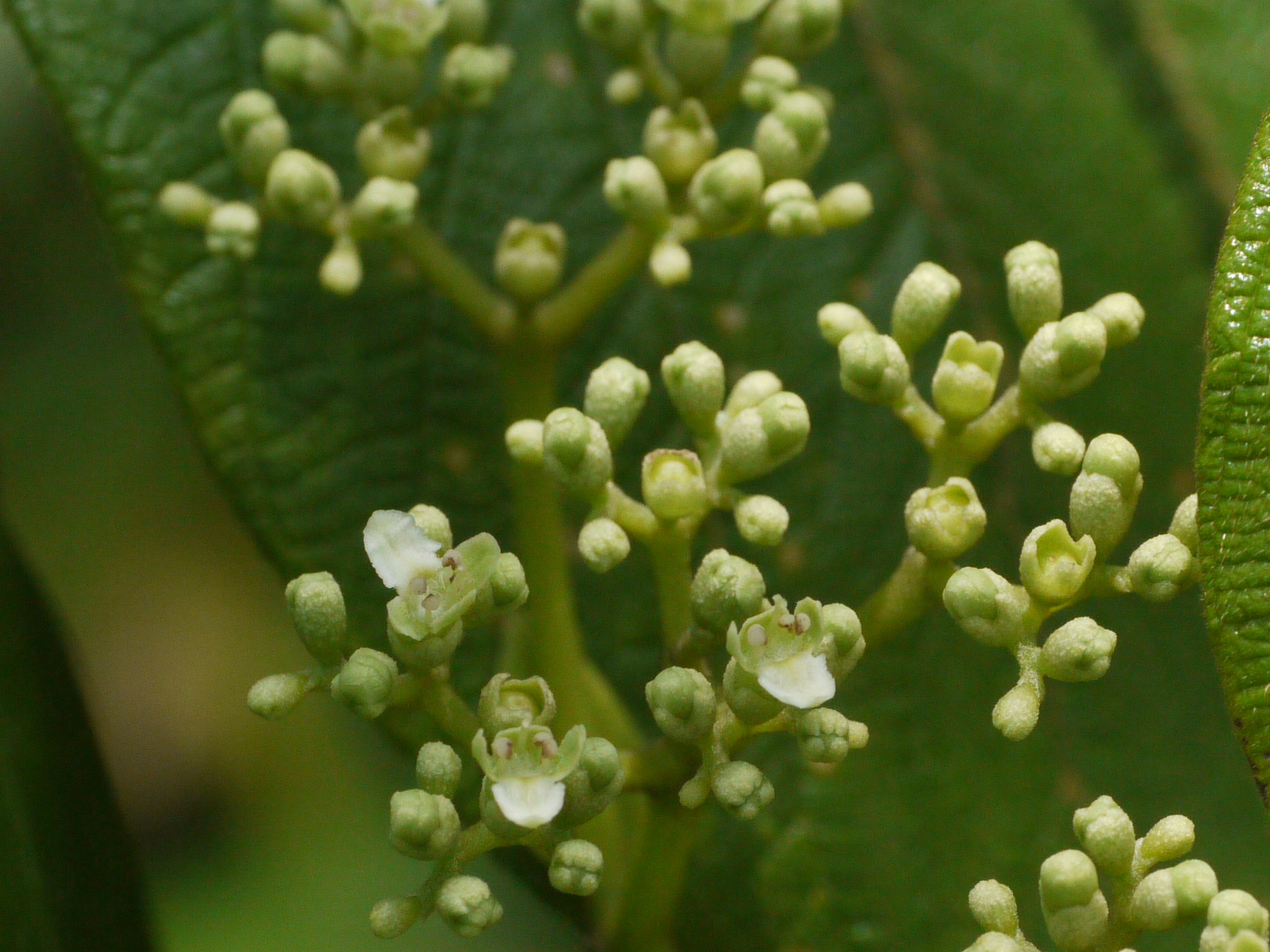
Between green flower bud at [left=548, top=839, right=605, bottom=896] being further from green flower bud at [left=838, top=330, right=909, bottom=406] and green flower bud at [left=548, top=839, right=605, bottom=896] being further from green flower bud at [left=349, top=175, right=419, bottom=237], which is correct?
green flower bud at [left=349, top=175, right=419, bottom=237]

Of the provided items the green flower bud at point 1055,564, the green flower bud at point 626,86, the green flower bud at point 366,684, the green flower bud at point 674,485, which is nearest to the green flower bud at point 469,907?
the green flower bud at point 366,684

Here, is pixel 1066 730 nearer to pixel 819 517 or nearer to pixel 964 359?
pixel 819 517

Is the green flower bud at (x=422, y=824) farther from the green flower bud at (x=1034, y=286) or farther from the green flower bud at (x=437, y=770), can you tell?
the green flower bud at (x=1034, y=286)

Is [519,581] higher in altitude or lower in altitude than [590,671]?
higher

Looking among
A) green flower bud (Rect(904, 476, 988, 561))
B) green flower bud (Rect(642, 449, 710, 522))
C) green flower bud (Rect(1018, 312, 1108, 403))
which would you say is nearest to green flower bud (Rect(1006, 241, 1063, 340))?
green flower bud (Rect(1018, 312, 1108, 403))

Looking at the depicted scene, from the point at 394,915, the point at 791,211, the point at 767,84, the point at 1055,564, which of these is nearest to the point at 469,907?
the point at 394,915

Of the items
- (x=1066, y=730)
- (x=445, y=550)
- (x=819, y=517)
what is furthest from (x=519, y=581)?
(x=1066, y=730)
